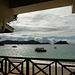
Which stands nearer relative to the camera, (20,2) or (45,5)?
(45,5)

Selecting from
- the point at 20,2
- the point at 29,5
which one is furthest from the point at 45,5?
the point at 20,2

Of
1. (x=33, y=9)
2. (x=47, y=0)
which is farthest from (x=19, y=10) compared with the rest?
(x=47, y=0)

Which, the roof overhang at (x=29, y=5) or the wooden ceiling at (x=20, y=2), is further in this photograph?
the wooden ceiling at (x=20, y=2)

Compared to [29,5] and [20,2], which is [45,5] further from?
[20,2]

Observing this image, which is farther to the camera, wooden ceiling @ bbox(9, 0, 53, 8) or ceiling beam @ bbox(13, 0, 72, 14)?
wooden ceiling @ bbox(9, 0, 53, 8)

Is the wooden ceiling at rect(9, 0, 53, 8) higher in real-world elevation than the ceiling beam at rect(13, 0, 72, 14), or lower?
higher

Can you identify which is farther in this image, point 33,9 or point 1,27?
point 1,27

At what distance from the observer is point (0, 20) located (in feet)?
8.57

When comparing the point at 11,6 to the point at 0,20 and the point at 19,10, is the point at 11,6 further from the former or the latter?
the point at 0,20

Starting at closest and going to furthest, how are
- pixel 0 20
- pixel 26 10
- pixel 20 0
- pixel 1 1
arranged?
pixel 1 1 → pixel 20 0 → pixel 26 10 → pixel 0 20

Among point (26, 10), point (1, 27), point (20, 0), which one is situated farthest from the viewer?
point (1, 27)

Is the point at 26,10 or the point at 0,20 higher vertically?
the point at 26,10

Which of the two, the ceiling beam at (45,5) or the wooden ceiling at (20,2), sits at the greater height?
the wooden ceiling at (20,2)

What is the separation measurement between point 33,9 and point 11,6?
463 mm
